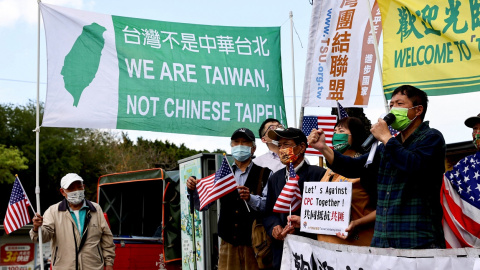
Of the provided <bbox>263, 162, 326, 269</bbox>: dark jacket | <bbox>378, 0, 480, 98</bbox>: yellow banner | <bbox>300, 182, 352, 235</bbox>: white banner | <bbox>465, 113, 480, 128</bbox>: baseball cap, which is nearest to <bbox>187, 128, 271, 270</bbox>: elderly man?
<bbox>263, 162, 326, 269</bbox>: dark jacket

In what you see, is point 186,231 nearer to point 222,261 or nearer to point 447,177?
point 222,261

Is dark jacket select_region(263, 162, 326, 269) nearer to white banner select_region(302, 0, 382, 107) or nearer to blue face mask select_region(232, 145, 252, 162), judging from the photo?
blue face mask select_region(232, 145, 252, 162)

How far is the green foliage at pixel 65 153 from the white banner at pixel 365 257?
43261 mm

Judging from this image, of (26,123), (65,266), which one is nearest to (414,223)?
(65,266)

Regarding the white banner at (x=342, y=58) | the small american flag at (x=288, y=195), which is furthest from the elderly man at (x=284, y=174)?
the white banner at (x=342, y=58)

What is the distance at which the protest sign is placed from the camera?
870cm

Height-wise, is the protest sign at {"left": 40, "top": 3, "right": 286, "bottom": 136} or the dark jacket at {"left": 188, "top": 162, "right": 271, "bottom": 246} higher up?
the protest sign at {"left": 40, "top": 3, "right": 286, "bottom": 136}

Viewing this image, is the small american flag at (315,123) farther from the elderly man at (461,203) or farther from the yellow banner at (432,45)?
the elderly man at (461,203)

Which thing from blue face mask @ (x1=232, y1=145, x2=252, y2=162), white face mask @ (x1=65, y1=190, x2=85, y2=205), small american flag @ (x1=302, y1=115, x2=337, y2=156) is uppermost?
small american flag @ (x1=302, y1=115, x2=337, y2=156)

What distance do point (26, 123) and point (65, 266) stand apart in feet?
166

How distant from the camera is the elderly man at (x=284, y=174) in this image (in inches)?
233

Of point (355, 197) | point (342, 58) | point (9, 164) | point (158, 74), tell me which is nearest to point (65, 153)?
point (9, 164)

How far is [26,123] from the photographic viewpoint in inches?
2175

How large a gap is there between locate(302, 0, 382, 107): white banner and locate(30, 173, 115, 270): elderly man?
9.67 feet
